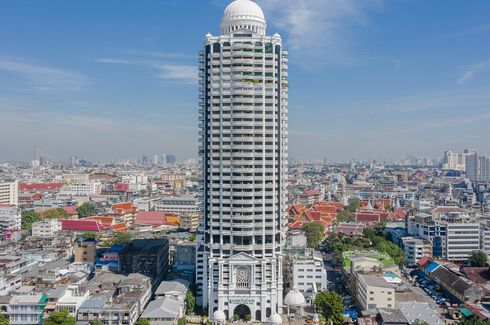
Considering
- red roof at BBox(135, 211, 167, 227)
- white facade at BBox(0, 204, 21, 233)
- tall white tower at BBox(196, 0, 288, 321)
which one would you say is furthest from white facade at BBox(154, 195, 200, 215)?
tall white tower at BBox(196, 0, 288, 321)

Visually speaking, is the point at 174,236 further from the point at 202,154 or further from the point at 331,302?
the point at 331,302

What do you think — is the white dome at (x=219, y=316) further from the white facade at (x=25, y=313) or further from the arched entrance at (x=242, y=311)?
the white facade at (x=25, y=313)

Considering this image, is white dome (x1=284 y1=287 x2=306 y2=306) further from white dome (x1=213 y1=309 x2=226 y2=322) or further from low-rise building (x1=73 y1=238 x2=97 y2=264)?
low-rise building (x1=73 y1=238 x2=97 y2=264)

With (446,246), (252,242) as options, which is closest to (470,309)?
(252,242)

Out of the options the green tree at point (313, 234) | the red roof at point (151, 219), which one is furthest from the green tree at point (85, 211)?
the green tree at point (313, 234)

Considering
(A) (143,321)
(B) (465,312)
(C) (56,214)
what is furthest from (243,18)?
(C) (56,214)

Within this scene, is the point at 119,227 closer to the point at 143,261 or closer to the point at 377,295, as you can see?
the point at 143,261
